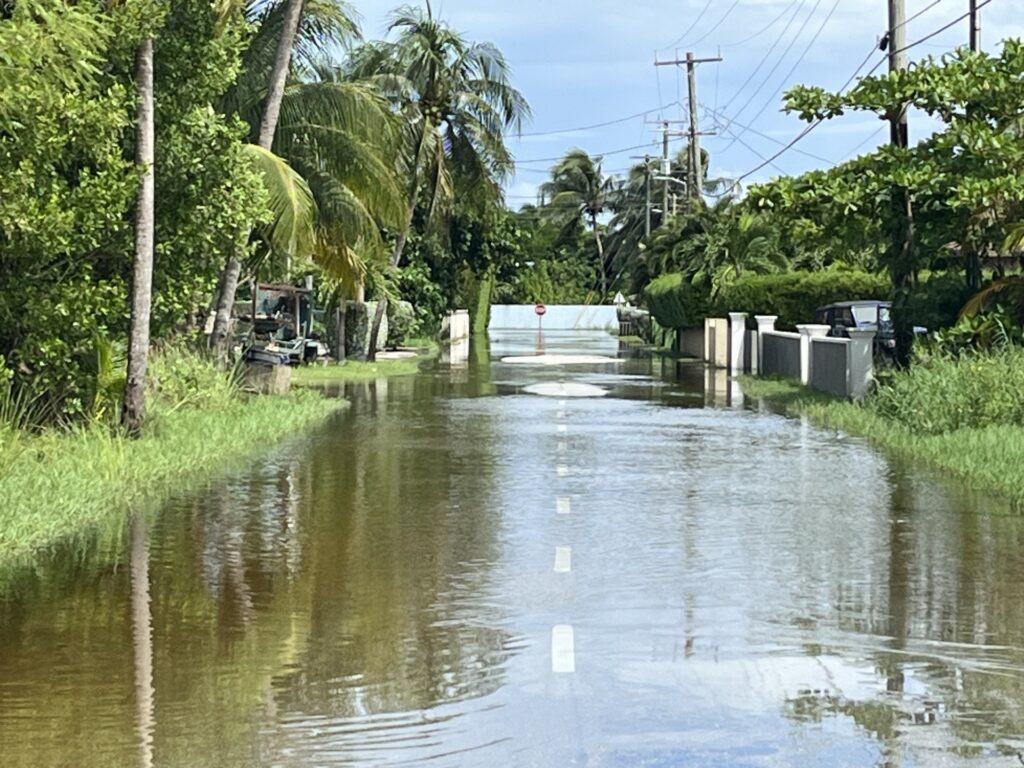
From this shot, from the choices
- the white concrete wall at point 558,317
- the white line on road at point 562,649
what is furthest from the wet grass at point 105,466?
the white concrete wall at point 558,317

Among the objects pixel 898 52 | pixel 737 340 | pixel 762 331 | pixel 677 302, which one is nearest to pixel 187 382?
pixel 898 52

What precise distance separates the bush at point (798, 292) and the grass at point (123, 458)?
24.5 m

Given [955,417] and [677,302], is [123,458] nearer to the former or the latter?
[955,417]

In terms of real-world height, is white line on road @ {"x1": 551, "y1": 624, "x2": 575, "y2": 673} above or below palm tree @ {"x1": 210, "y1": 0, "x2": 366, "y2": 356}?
below

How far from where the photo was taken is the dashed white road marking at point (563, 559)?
38.0ft

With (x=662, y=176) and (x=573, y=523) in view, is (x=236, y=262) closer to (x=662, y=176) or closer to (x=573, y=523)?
(x=573, y=523)

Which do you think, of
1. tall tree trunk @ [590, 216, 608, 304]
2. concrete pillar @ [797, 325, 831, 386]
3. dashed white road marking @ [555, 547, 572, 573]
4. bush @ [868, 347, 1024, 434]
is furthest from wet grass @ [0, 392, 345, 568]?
tall tree trunk @ [590, 216, 608, 304]

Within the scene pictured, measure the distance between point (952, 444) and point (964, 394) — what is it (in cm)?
226

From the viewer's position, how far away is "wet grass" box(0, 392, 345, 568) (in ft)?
42.5

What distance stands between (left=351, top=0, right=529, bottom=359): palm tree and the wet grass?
26.0 m

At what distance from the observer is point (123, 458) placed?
16938 millimetres

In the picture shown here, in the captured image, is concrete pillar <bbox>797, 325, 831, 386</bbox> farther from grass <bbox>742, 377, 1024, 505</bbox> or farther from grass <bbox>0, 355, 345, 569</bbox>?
grass <bbox>0, 355, 345, 569</bbox>

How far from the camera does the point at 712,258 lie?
5466 cm

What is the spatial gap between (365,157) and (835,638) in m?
22.3
